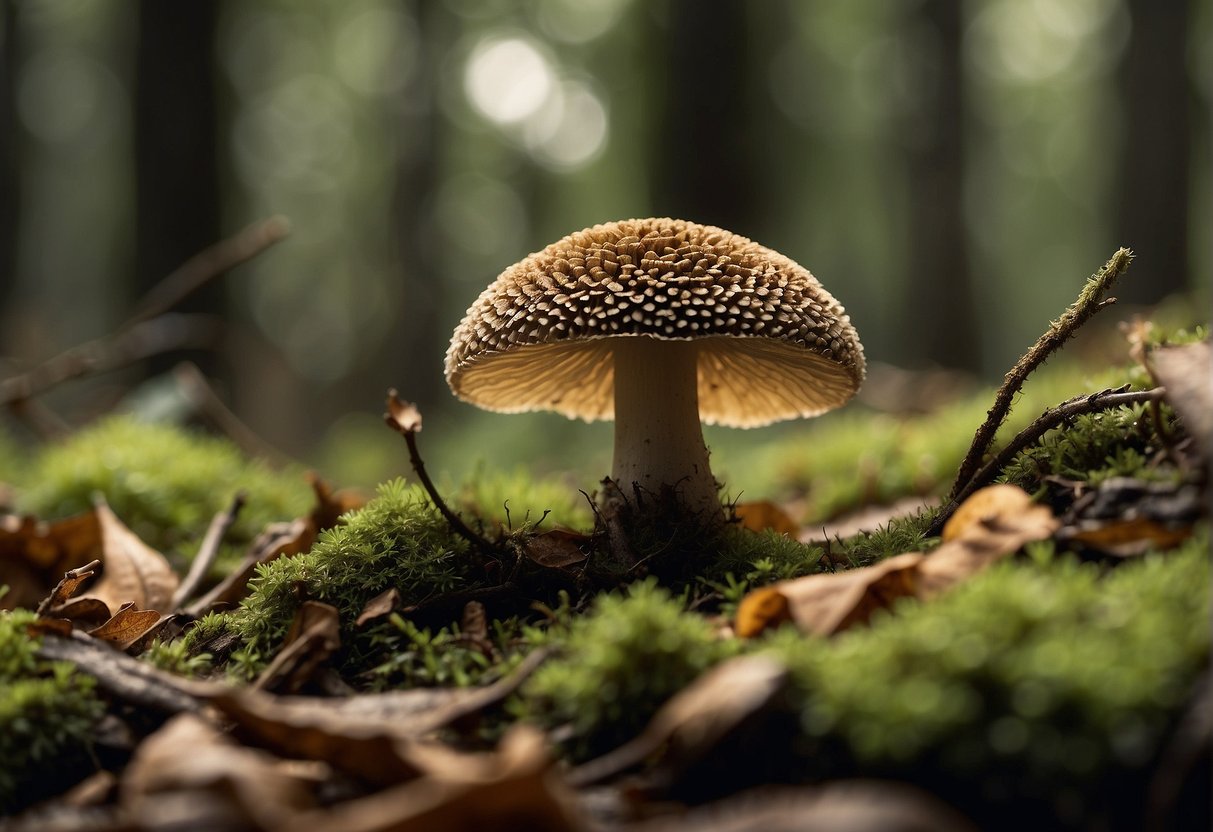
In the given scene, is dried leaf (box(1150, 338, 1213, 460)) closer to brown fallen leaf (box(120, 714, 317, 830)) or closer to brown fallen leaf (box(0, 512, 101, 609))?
brown fallen leaf (box(120, 714, 317, 830))

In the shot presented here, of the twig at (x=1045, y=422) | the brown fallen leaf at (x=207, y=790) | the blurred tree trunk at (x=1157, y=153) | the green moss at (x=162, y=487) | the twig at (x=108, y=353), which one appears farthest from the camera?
the blurred tree trunk at (x=1157, y=153)

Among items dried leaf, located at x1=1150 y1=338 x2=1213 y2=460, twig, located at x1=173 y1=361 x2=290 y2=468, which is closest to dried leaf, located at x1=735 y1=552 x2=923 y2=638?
dried leaf, located at x1=1150 y1=338 x2=1213 y2=460

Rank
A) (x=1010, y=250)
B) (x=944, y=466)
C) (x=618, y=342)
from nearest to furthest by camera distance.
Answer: (x=618, y=342), (x=944, y=466), (x=1010, y=250)

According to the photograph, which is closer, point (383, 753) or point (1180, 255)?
point (383, 753)

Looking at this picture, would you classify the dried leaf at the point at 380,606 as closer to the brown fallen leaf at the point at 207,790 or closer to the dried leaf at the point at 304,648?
the dried leaf at the point at 304,648

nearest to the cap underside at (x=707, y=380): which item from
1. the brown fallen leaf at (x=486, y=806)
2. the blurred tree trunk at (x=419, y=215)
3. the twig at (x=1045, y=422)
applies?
the twig at (x=1045, y=422)

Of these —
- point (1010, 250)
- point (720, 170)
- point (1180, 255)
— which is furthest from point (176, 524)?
point (1010, 250)

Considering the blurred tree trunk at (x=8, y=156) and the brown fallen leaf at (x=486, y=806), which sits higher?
the blurred tree trunk at (x=8, y=156)

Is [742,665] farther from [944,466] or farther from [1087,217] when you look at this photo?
[1087,217]
